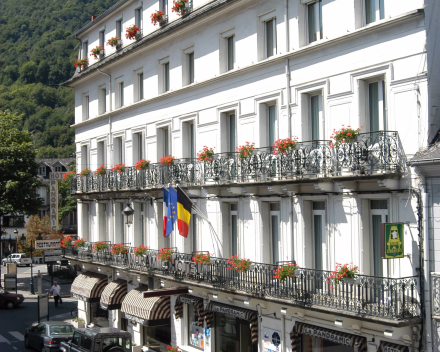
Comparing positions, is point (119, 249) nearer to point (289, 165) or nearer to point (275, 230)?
point (275, 230)

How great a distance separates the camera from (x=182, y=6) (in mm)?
25188

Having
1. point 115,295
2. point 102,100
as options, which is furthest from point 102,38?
point 115,295

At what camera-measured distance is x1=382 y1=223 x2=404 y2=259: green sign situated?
14.4 metres

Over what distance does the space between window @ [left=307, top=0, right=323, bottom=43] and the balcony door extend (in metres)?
5.55

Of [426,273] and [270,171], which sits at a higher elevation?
[270,171]

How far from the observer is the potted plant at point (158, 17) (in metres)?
26.7

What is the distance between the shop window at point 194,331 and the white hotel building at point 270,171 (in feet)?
0.31

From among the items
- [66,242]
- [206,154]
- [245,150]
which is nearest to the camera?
[245,150]

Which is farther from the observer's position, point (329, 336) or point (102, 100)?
point (102, 100)

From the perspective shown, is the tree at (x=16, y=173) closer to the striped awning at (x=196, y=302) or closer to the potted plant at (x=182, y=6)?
the potted plant at (x=182, y=6)

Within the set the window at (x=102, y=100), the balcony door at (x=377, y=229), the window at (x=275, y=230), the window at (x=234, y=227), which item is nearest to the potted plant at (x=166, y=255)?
the window at (x=234, y=227)

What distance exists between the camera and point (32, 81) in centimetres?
15225

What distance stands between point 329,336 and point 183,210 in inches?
321

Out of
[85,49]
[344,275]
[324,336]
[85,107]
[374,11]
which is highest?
[85,49]
